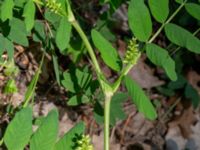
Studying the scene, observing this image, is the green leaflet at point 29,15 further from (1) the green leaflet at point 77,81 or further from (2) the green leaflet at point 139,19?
(1) the green leaflet at point 77,81

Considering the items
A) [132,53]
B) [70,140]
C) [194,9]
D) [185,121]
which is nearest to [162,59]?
[132,53]

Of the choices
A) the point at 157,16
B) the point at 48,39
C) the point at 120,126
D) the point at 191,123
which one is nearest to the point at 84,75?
the point at 48,39

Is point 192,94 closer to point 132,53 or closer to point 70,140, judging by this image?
point 132,53

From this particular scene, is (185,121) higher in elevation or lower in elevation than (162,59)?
lower

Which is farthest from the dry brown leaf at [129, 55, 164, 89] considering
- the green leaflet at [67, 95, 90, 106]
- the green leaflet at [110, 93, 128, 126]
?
the green leaflet at [67, 95, 90, 106]

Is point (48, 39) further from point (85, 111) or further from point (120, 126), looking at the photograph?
point (120, 126)

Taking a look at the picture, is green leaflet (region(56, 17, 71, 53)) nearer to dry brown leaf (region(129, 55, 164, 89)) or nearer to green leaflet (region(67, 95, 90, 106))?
green leaflet (region(67, 95, 90, 106))
